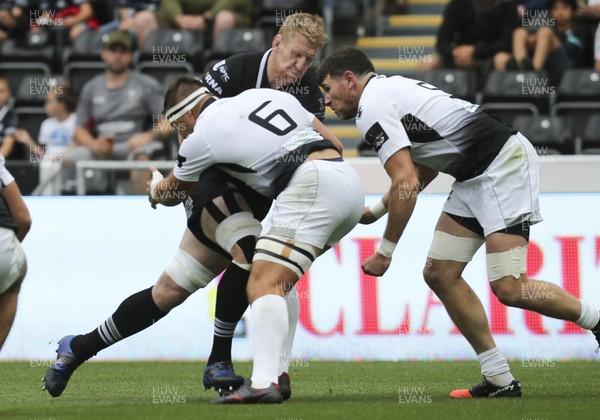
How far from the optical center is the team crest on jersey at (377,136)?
6.58 metres

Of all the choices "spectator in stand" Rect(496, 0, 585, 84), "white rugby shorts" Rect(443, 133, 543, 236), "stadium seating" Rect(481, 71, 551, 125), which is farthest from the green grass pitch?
"spectator in stand" Rect(496, 0, 585, 84)

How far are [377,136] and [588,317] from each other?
5.37ft

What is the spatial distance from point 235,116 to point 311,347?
3564 mm

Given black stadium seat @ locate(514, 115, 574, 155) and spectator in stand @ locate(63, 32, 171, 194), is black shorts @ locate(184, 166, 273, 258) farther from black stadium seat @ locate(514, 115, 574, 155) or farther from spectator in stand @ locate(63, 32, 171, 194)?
black stadium seat @ locate(514, 115, 574, 155)

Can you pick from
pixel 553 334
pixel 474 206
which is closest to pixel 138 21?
pixel 553 334

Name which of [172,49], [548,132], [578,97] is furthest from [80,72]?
[578,97]

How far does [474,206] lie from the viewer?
705 centimetres

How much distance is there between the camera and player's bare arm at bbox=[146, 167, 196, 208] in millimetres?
6703

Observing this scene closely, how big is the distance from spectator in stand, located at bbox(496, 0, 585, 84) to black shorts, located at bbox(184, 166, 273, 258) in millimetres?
6561

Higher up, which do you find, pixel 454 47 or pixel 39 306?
pixel 454 47

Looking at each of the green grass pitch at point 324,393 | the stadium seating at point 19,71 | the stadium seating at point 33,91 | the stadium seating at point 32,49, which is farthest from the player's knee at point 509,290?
the stadium seating at point 32,49

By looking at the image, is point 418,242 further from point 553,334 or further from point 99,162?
point 99,162

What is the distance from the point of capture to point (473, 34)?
13273 mm

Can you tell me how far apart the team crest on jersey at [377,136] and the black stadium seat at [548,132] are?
516 cm
